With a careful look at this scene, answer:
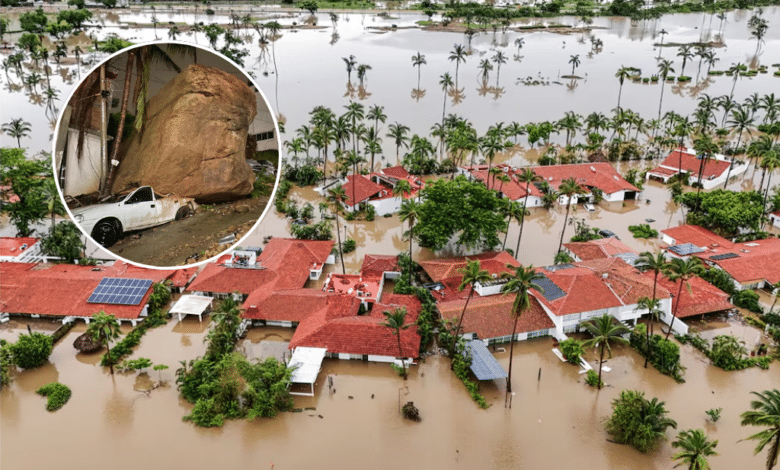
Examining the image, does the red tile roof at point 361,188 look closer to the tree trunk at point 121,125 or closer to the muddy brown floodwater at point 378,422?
the muddy brown floodwater at point 378,422

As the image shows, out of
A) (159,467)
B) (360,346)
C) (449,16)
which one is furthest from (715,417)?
(449,16)

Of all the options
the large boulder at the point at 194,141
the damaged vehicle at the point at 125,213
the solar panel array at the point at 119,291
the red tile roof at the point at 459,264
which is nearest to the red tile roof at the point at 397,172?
the red tile roof at the point at 459,264

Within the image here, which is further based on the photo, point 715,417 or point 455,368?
point 455,368

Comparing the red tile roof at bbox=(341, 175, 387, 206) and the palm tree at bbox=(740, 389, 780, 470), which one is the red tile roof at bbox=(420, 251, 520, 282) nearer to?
the red tile roof at bbox=(341, 175, 387, 206)

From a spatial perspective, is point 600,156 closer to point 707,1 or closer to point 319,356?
point 319,356

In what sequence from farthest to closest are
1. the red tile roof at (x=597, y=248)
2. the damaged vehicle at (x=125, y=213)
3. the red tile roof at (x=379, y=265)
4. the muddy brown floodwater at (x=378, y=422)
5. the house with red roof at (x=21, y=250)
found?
→ the red tile roof at (x=597, y=248) → the house with red roof at (x=21, y=250) → the red tile roof at (x=379, y=265) → the muddy brown floodwater at (x=378, y=422) → the damaged vehicle at (x=125, y=213)

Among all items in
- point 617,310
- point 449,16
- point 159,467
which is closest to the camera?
point 159,467

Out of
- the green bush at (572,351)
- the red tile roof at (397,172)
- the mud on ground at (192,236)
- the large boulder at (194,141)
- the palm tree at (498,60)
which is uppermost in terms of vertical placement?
the large boulder at (194,141)
